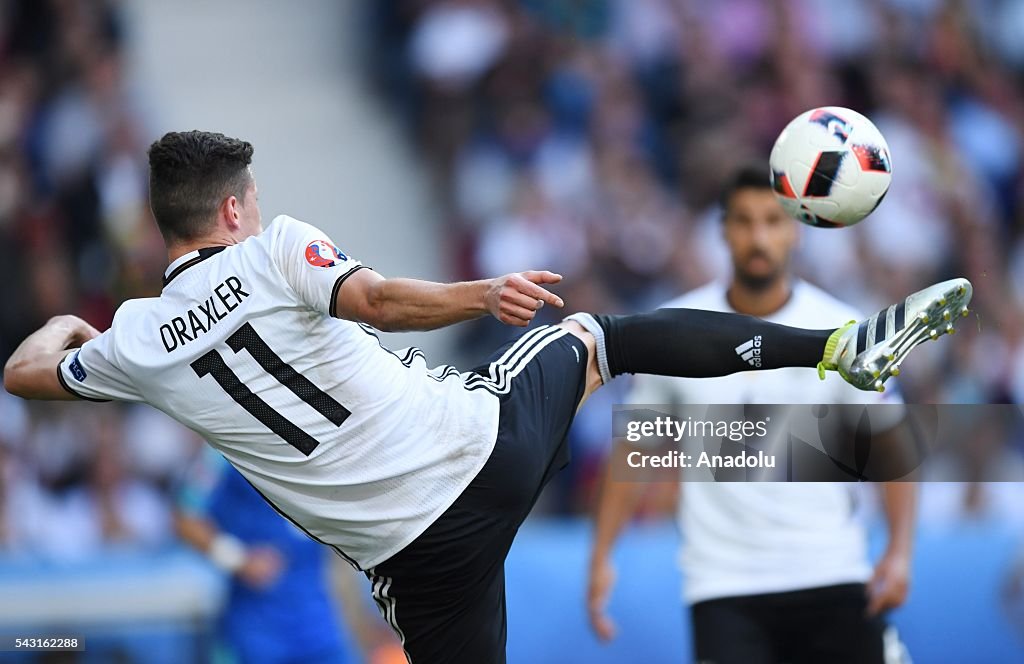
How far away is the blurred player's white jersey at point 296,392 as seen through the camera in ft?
13.1

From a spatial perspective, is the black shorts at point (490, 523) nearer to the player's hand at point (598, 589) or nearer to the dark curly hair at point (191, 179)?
the dark curly hair at point (191, 179)

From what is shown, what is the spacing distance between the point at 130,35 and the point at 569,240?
4.03m

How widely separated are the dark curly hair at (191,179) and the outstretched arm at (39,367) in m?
0.68

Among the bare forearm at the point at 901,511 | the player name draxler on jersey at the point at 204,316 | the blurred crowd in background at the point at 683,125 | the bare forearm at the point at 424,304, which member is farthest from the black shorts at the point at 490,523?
the blurred crowd in background at the point at 683,125

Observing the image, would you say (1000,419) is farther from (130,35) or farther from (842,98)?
(130,35)

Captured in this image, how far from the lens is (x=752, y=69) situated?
995 cm

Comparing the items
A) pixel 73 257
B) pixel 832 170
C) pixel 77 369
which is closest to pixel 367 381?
pixel 77 369

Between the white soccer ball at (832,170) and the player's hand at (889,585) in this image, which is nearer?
the white soccer ball at (832,170)

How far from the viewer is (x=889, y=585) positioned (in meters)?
5.30

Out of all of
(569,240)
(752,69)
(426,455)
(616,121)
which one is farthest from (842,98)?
(426,455)
